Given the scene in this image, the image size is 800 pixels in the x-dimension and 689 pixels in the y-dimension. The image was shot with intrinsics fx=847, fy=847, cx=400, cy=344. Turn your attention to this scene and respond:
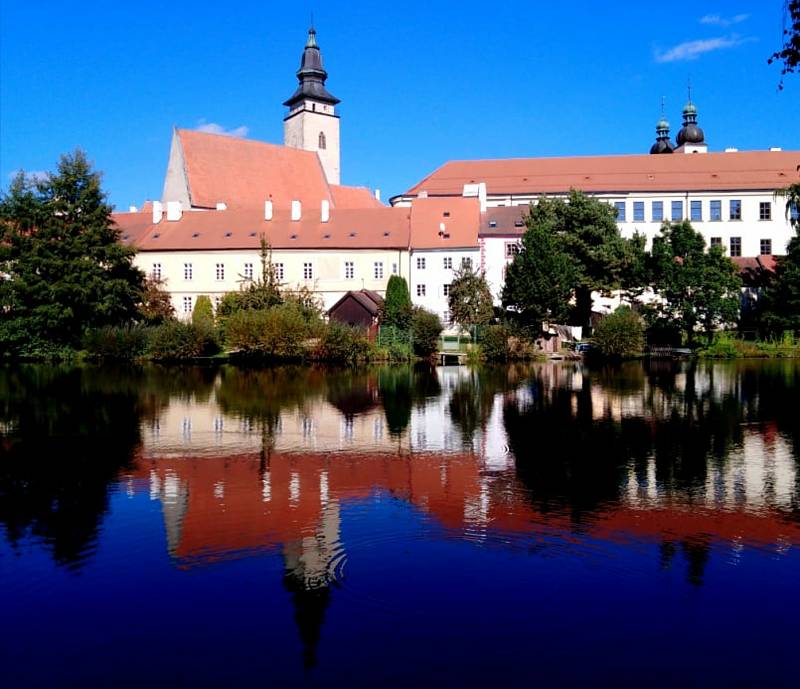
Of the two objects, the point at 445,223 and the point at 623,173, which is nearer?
the point at 445,223

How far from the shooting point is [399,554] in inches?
383

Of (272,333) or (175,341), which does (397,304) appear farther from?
(175,341)

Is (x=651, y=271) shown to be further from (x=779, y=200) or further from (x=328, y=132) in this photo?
(x=328, y=132)

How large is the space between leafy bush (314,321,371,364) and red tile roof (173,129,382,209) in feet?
77.0

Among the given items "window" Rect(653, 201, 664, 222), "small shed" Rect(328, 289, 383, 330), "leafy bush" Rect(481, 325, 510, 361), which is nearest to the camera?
"leafy bush" Rect(481, 325, 510, 361)

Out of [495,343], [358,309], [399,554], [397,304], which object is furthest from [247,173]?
[399,554]

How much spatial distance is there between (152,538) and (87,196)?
3713 cm

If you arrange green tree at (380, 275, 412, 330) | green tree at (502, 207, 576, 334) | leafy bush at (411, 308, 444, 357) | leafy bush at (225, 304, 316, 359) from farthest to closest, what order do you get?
green tree at (502, 207, 576, 334) → green tree at (380, 275, 412, 330) → leafy bush at (411, 308, 444, 357) → leafy bush at (225, 304, 316, 359)

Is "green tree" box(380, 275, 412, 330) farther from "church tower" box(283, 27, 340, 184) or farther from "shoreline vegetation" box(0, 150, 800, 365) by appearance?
"church tower" box(283, 27, 340, 184)

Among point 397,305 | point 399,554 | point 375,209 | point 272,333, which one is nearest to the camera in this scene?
point 399,554

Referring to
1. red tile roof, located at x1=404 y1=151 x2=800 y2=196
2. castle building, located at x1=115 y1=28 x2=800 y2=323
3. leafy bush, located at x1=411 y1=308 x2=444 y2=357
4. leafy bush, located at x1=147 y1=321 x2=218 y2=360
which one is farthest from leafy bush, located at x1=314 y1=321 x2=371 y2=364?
red tile roof, located at x1=404 y1=151 x2=800 y2=196

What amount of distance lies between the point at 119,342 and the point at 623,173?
4344cm

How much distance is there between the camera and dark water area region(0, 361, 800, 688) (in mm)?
7223

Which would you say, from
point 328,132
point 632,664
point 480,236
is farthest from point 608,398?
point 328,132
